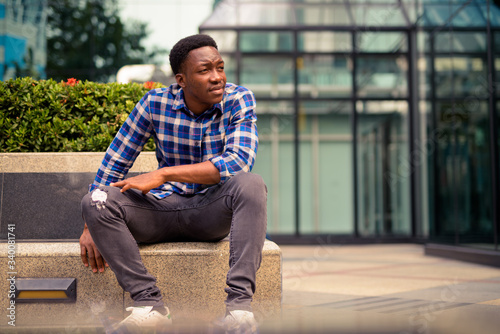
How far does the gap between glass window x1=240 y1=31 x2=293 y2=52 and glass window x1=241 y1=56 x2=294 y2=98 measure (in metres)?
0.18

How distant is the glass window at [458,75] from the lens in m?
7.60

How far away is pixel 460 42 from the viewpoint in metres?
8.16

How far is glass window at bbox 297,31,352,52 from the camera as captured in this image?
1113 centimetres

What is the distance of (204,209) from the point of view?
103 inches

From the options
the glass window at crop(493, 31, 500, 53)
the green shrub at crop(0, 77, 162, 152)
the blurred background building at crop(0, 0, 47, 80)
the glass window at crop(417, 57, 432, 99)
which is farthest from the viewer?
the blurred background building at crop(0, 0, 47, 80)

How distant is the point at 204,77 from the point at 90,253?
1.01 metres

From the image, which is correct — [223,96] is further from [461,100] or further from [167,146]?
[461,100]

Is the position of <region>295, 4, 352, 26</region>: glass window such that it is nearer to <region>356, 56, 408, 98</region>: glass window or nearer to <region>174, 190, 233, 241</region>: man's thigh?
<region>356, 56, 408, 98</region>: glass window

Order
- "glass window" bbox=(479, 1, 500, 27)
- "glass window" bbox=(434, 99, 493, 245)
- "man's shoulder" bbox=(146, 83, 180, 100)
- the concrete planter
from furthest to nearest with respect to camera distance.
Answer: "glass window" bbox=(434, 99, 493, 245), "glass window" bbox=(479, 1, 500, 27), the concrete planter, "man's shoulder" bbox=(146, 83, 180, 100)

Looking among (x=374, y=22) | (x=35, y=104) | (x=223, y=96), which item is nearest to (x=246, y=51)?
(x=374, y=22)

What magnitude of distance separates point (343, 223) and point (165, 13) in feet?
18.1

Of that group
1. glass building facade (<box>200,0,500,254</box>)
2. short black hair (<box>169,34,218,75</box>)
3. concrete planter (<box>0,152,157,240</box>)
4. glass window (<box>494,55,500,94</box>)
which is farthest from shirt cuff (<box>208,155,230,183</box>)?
glass building facade (<box>200,0,500,254</box>)

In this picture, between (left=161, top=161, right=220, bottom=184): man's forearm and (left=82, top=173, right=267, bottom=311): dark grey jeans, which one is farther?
(left=161, top=161, right=220, bottom=184): man's forearm

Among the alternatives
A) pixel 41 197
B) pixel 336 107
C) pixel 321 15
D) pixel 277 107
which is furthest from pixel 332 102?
pixel 41 197
